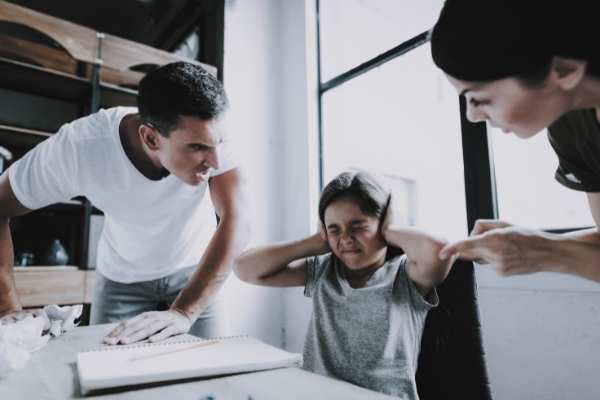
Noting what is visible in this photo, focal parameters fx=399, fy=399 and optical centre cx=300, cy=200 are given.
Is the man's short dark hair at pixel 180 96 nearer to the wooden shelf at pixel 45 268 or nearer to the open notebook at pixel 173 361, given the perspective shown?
the open notebook at pixel 173 361

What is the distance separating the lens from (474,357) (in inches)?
31.1

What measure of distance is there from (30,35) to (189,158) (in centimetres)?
192

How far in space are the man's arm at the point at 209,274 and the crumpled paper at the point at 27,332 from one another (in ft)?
0.47

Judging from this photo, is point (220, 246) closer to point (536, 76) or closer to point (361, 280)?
point (361, 280)

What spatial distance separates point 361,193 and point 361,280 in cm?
25

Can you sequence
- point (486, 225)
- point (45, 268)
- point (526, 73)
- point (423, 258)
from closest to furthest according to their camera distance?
point (526, 73), point (486, 225), point (423, 258), point (45, 268)

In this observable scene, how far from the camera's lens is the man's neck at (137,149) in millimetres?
1328

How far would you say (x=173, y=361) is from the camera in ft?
2.27

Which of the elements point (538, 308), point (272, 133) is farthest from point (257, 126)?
point (538, 308)

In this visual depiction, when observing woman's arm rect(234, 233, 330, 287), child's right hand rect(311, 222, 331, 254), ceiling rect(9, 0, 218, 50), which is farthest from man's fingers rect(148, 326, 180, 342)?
ceiling rect(9, 0, 218, 50)

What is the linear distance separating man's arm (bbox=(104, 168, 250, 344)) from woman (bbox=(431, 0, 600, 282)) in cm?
75

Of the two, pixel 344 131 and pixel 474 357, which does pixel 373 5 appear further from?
pixel 474 357

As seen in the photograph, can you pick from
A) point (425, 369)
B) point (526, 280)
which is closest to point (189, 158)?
point (425, 369)

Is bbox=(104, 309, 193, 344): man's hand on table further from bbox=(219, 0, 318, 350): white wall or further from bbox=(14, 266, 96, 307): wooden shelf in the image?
bbox=(219, 0, 318, 350): white wall
